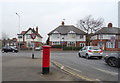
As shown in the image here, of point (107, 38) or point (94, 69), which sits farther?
point (107, 38)

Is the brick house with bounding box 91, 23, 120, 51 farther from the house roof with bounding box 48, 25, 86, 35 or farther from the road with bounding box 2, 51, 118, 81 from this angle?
the road with bounding box 2, 51, 118, 81

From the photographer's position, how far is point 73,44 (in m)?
48.5

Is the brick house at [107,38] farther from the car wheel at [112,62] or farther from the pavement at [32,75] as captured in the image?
the pavement at [32,75]

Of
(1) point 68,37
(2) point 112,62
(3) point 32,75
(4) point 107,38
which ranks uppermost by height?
(1) point 68,37

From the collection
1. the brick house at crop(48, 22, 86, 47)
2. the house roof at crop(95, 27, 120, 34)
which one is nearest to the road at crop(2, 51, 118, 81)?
the house roof at crop(95, 27, 120, 34)

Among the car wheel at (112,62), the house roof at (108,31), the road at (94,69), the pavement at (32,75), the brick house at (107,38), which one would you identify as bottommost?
the road at (94,69)

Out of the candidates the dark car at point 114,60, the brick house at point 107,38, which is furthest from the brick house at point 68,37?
the dark car at point 114,60

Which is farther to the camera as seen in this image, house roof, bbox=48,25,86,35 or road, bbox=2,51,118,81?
house roof, bbox=48,25,86,35

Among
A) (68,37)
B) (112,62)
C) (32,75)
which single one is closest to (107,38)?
(68,37)

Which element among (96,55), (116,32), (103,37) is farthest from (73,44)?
(96,55)

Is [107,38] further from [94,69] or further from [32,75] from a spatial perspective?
[32,75]

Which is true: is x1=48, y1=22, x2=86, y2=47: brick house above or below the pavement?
above

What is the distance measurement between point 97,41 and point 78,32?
24.6 ft

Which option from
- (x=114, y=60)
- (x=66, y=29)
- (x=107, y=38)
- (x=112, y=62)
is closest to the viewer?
(x=114, y=60)
